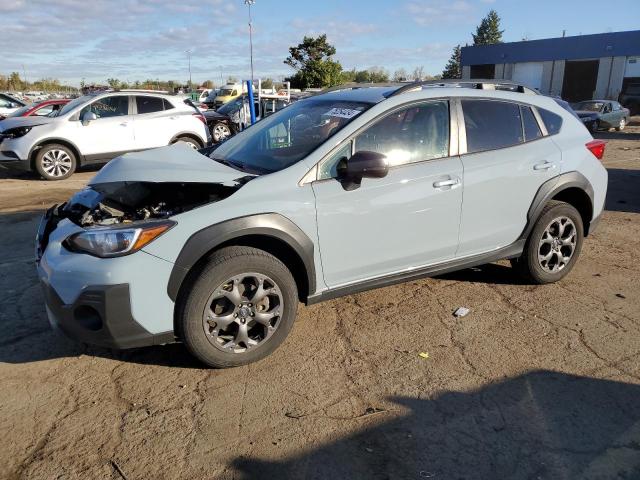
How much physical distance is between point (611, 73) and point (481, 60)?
1112cm

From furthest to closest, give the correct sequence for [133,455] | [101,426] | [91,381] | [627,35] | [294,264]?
1. [627,35]
2. [294,264]
3. [91,381]
4. [101,426]
5. [133,455]

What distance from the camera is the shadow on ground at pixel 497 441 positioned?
257 cm

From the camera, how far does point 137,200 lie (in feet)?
12.5

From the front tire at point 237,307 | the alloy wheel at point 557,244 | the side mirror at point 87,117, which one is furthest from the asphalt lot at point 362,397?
the side mirror at point 87,117

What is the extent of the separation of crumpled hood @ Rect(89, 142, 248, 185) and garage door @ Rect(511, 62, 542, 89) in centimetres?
4398

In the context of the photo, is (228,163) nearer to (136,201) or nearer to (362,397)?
(136,201)

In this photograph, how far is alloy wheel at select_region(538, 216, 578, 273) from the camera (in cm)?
469

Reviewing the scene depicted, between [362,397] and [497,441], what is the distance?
0.79 meters

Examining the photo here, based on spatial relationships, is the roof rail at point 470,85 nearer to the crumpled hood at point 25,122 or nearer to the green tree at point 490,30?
the crumpled hood at point 25,122

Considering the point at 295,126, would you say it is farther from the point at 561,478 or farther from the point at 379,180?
the point at 561,478

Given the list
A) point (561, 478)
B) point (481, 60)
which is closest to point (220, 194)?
point (561, 478)

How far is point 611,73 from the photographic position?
125 feet

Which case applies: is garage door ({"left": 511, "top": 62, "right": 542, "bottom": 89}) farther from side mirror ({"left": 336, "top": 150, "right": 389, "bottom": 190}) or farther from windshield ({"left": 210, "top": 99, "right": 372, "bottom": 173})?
side mirror ({"left": 336, "top": 150, "right": 389, "bottom": 190})

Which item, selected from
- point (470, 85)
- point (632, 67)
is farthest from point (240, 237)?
point (632, 67)
